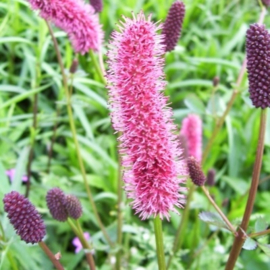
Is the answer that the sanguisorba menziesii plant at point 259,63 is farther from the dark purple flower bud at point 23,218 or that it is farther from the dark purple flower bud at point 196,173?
the dark purple flower bud at point 23,218

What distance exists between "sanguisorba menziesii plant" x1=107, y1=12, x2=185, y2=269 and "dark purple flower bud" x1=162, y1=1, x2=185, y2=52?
19.8 inches

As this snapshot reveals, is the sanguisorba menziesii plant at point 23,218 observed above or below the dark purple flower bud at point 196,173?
below

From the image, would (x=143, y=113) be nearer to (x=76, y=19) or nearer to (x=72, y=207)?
(x=72, y=207)

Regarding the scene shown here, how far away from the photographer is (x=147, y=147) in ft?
4.09

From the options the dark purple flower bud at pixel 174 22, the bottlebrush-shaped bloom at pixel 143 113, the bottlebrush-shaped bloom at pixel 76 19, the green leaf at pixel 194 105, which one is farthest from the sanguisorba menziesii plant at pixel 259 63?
the green leaf at pixel 194 105

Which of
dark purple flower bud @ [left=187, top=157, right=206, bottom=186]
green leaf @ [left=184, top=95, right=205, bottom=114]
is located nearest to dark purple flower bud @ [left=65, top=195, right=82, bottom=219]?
dark purple flower bud @ [left=187, top=157, right=206, bottom=186]

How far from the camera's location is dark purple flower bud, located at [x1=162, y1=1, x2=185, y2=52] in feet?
5.73

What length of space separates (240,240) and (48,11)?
1062 millimetres

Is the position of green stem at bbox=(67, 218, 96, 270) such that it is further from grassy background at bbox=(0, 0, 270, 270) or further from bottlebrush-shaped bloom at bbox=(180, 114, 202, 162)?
bottlebrush-shaped bloom at bbox=(180, 114, 202, 162)

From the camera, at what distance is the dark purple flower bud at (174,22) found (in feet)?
5.73

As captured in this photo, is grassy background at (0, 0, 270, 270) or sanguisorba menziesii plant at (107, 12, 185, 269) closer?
sanguisorba menziesii plant at (107, 12, 185, 269)

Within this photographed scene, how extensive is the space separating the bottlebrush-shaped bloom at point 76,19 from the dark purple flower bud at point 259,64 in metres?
0.81

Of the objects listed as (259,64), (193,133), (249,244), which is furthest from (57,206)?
(193,133)

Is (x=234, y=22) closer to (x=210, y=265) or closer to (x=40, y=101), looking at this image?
(x=40, y=101)
